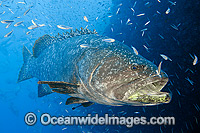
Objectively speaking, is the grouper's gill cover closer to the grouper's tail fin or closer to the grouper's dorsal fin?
the grouper's dorsal fin

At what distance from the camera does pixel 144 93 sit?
2020 mm

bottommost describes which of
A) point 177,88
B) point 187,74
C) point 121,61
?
point 177,88

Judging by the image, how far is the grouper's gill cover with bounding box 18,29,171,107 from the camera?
1953 millimetres

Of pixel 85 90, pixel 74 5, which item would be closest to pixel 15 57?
pixel 74 5

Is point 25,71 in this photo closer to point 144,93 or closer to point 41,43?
point 41,43

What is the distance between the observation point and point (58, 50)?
3.93 metres

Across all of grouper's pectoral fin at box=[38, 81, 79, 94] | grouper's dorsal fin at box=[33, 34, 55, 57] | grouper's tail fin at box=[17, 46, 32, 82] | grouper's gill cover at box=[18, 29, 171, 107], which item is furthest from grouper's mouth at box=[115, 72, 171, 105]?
grouper's tail fin at box=[17, 46, 32, 82]

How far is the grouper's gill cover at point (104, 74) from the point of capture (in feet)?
6.41

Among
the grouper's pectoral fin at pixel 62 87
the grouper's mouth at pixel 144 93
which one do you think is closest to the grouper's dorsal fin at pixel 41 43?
the grouper's pectoral fin at pixel 62 87

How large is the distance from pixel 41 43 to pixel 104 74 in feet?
12.5

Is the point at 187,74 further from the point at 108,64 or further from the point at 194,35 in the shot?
the point at 108,64

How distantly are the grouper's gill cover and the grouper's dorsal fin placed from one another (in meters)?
0.92

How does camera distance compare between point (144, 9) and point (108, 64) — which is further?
point (144, 9)

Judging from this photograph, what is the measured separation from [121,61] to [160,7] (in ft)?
20.1
